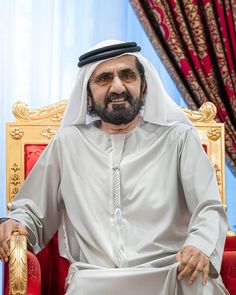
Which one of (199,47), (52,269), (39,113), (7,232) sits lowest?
(52,269)

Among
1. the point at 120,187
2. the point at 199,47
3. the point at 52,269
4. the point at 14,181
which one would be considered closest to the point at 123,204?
the point at 120,187

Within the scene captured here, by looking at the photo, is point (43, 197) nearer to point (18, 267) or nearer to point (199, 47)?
point (18, 267)

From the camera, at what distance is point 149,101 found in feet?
10.3

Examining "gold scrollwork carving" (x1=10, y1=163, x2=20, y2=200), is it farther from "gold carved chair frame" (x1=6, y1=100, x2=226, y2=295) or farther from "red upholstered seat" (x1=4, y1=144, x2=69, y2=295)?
"red upholstered seat" (x1=4, y1=144, x2=69, y2=295)

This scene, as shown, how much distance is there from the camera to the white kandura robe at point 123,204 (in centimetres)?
265

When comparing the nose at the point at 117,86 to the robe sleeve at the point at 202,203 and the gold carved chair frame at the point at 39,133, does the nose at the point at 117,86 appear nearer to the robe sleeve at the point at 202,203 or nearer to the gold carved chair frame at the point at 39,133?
the robe sleeve at the point at 202,203

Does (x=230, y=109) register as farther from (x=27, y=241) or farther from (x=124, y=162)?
(x=27, y=241)

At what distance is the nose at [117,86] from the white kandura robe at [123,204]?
22cm

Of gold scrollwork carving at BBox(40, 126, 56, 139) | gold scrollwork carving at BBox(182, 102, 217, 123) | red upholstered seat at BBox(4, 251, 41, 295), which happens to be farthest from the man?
gold scrollwork carving at BBox(182, 102, 217, 123)

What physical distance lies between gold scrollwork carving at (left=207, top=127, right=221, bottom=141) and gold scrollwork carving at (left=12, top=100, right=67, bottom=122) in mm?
774

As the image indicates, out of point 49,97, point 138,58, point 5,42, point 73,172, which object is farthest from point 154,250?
point 5,42

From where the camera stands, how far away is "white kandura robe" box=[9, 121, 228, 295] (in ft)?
8.69

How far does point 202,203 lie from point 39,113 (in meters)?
1.12

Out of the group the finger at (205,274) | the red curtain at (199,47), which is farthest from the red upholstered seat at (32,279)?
the red curtain at (199,47)
